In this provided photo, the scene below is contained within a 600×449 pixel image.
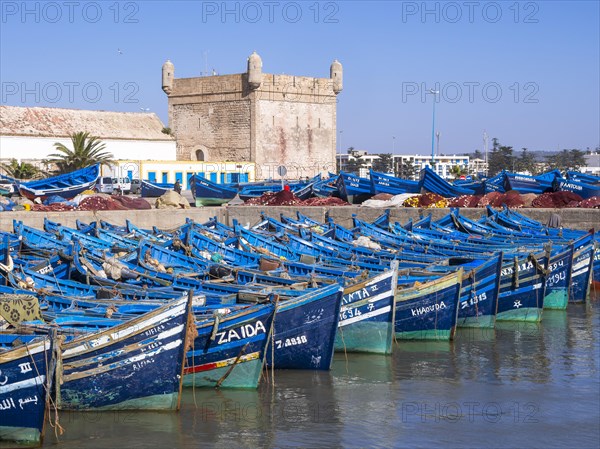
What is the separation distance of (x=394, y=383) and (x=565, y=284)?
9.20 metres

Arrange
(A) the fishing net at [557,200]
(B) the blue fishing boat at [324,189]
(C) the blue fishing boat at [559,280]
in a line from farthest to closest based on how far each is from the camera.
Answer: (B) the blue fishing boat at [324,189] → (A) the fishing net at [557,200] → (C) the blue fishing boat at [559,280]

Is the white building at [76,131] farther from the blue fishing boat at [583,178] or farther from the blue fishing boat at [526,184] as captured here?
the blue fishing boat at [583,178]

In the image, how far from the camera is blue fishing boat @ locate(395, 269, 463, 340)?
19.2 meters

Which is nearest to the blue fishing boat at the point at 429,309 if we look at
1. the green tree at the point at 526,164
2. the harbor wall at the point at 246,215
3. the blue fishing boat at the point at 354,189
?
the harbor wall at the point at 246,215

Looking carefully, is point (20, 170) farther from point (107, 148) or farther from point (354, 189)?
point (354, 189)

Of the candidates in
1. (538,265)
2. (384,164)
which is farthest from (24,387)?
(384,164)

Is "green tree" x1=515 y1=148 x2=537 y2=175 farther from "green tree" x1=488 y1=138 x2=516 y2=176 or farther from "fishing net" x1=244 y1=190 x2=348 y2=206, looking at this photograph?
"fishing net" x1=244 y1=190 x2=348 y2=206

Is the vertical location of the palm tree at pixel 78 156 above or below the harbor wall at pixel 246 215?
above

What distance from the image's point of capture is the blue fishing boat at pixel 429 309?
19172mm

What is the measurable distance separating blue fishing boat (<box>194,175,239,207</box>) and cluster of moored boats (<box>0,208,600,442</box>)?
12.8m

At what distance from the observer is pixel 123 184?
48344 millimetres

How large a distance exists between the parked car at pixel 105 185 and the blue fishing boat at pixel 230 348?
29610 mm

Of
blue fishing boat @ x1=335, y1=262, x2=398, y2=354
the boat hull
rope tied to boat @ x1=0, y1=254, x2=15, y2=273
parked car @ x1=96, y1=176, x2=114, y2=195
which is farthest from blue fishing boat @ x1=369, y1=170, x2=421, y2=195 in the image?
rope tied to boat @ x1=0, y1=254, x2=15, y2=273

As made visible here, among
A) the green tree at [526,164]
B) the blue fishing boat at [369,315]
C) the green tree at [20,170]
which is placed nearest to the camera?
the blue fishing boat at [369,315]
